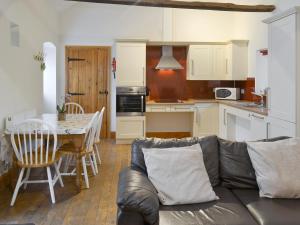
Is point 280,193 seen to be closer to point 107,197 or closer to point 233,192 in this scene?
point 233,192

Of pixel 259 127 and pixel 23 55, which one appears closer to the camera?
pixel 259 127

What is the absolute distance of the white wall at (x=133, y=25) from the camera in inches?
295

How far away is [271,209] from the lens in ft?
7.58

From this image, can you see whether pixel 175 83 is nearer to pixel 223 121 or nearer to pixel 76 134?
pixel 223 121

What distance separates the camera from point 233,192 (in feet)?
8.82

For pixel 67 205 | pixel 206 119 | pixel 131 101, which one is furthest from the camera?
pixel 206 119

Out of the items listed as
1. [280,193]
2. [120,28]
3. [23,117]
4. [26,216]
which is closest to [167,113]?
[120,28]

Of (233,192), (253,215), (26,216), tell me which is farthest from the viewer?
(26,216)

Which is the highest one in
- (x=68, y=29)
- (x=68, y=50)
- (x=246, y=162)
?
(x=68, y=29)

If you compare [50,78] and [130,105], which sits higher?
[50,78]

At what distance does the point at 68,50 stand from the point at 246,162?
5692mm

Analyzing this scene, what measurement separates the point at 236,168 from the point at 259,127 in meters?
2.26

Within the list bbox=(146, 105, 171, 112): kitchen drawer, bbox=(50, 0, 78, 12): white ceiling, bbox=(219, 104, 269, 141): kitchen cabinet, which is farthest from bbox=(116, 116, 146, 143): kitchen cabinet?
bbox=(50, 0, 78, 12): white ceiling

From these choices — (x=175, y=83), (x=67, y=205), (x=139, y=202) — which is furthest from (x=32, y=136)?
(x=175, y=83)
